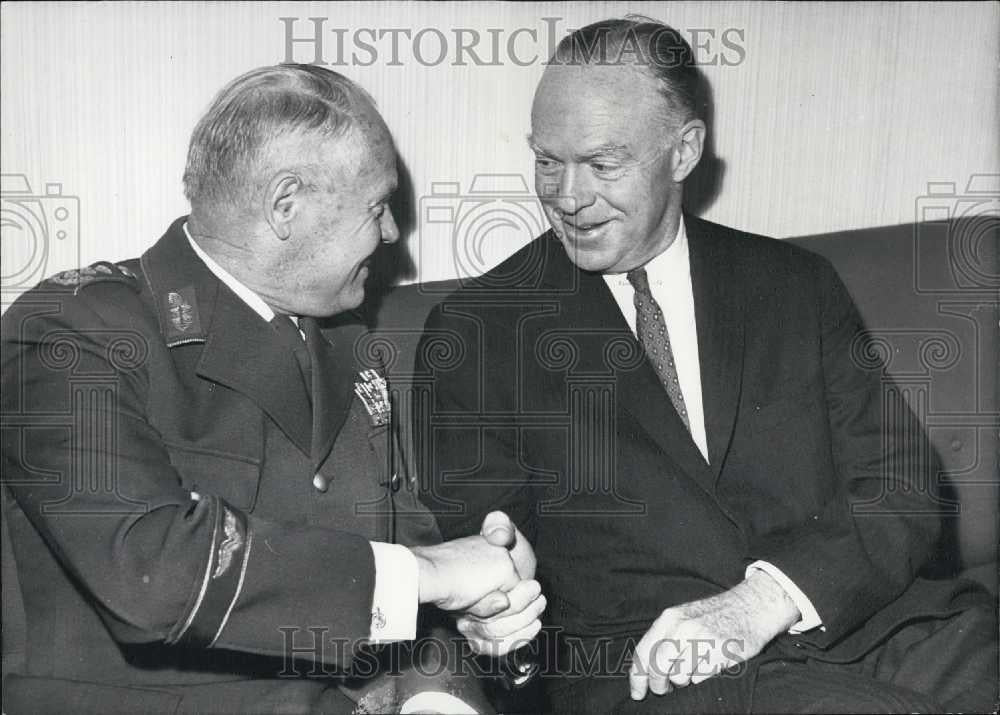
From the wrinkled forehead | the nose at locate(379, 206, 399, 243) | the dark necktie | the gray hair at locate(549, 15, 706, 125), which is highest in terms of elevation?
the gray hair at locate(549, 15, 706, 125)

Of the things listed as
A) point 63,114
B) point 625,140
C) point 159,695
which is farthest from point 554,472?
point 63,114

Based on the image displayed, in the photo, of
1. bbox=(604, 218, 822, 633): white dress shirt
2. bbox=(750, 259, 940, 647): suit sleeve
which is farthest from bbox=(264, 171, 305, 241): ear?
bbox=(750, 259, 940, 647): suit sleeve

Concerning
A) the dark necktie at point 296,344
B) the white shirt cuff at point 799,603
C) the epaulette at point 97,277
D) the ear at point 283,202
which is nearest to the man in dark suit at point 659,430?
the white shirt cuff at point 799,603

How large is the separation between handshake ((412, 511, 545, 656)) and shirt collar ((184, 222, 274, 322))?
473 millimetres

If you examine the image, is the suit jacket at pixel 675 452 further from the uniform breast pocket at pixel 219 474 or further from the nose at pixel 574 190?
the uniform breast pocket at pixel 219 474

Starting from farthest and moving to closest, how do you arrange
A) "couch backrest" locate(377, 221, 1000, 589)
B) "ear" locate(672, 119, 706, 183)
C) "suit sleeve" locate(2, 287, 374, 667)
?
"couch backrest" locate(377, 221, 1000, 589)
"ear" locate(672, 119, 706, 183)
"suit sleeve" locate(2, 287, 374, 667)

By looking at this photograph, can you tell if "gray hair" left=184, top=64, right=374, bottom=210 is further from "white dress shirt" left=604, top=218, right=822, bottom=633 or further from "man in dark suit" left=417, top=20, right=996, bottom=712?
"white dress shirt" left=604, top=218, right=822, bottom=633

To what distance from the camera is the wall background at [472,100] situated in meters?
2.07

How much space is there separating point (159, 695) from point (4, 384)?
527 mm

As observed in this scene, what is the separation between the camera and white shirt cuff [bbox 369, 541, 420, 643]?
1487 millimetres

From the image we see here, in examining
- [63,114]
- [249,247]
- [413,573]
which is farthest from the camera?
[63,114]

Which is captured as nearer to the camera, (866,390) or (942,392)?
(866,390)

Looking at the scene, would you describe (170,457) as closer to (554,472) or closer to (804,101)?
(554,472)

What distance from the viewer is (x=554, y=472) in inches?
74.2
